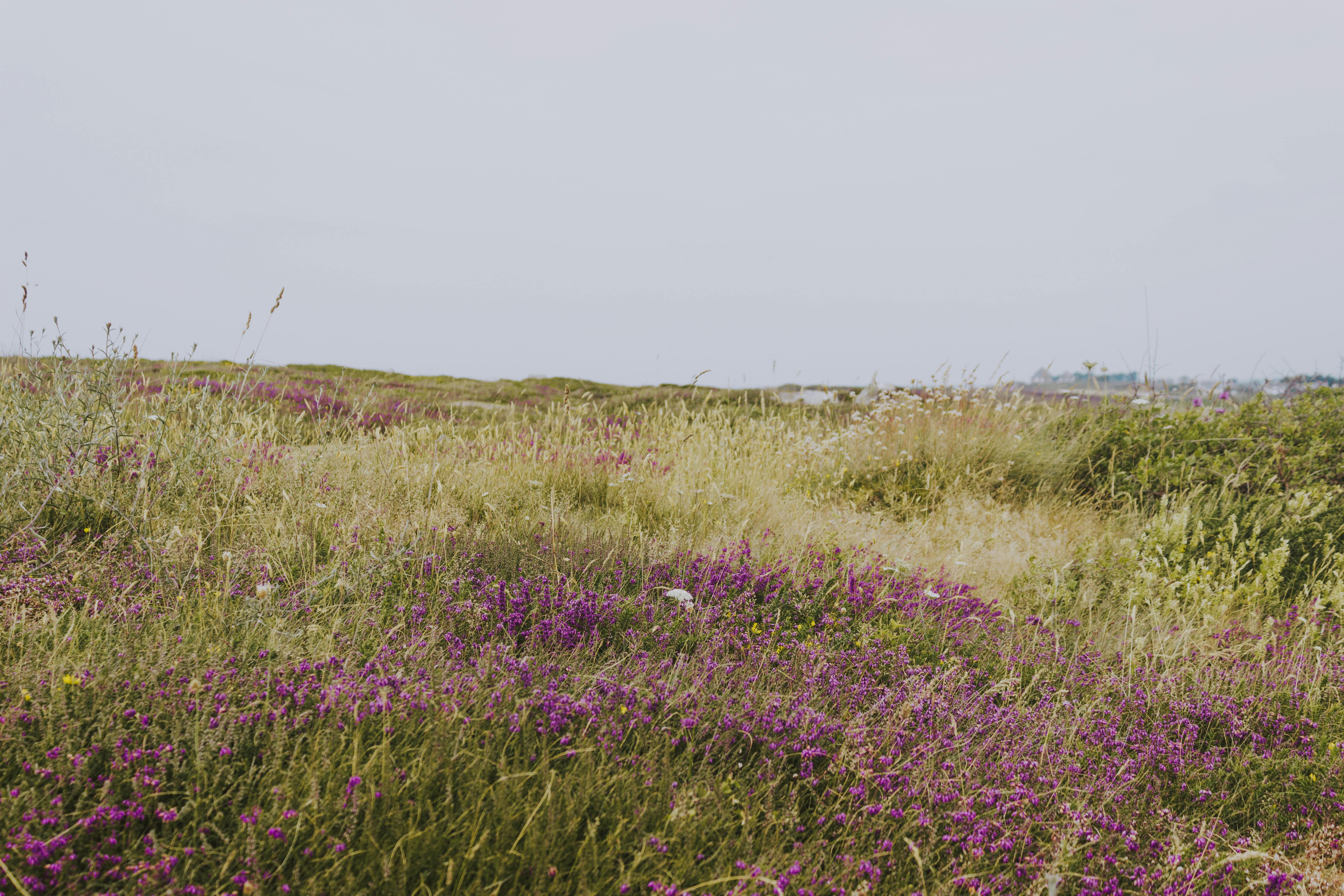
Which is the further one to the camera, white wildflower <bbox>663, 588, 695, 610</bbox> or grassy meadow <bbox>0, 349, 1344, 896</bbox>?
white wildflower <bbox>663, 588, 695, 610</bbox>

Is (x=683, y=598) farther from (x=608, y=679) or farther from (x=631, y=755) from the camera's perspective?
(x=631, y=755)

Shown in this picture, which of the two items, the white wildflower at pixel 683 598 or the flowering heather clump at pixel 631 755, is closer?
the flowering heather clump at pixel 631 755

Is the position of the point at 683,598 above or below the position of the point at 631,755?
above

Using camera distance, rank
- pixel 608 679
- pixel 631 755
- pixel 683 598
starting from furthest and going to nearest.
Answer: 1. pixel 683 598
2. pixel 608 679
3. pixel 631 755

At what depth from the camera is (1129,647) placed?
2984mm

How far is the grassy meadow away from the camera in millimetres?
1383

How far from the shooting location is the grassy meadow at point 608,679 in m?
1.38

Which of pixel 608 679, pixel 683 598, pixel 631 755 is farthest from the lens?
pixel 683 598

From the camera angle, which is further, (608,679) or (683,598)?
(683,598)

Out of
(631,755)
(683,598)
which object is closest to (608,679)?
(631,755)

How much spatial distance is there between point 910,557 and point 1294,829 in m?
2.07

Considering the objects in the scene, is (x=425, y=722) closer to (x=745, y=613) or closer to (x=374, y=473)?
(x=745, y=613)

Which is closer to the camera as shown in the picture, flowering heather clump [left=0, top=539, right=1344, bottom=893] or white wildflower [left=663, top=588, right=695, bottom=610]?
flowering heather clump [left=0, top=539, right=1344, bottom=893]

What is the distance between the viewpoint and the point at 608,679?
1.90m
